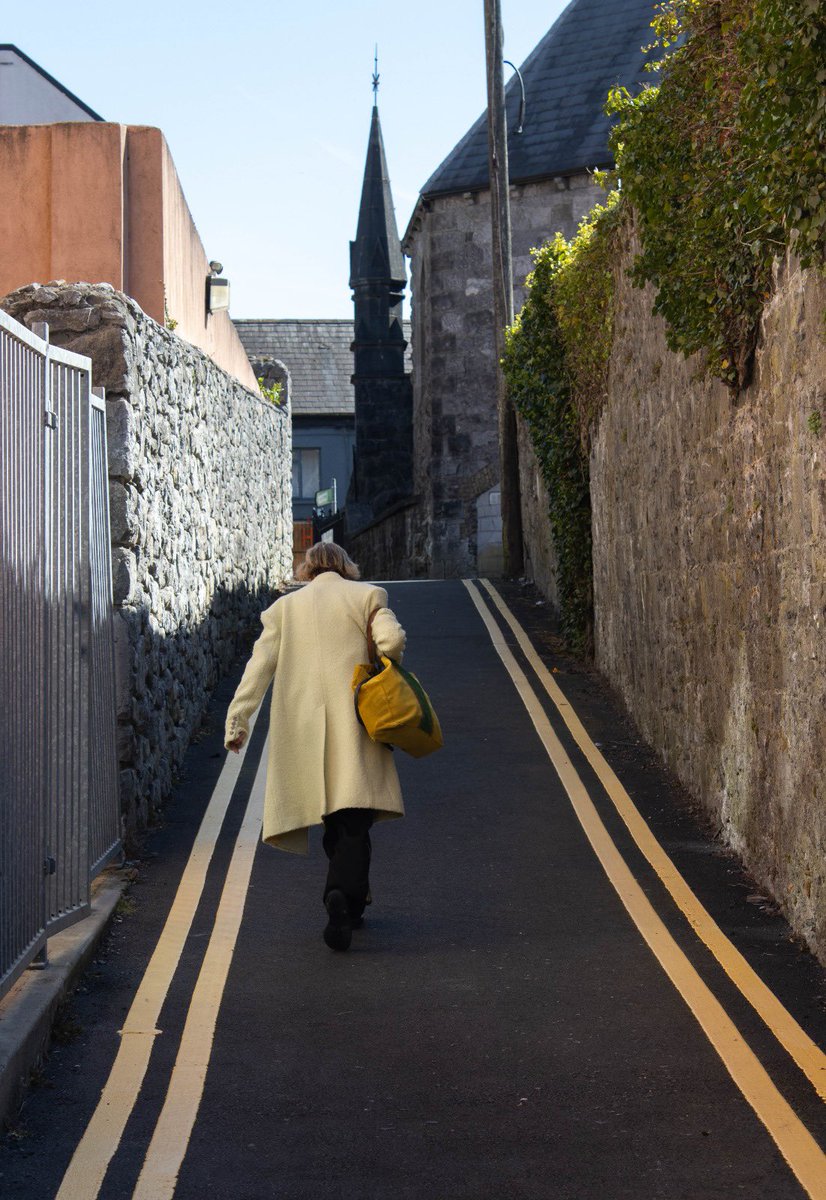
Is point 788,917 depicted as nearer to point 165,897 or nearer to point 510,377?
point 165,897

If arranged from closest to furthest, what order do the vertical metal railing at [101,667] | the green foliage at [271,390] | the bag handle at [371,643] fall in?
the bag handle at [371,643] < the vertical metal railing at [101,667] < the green foliage at [271,390]

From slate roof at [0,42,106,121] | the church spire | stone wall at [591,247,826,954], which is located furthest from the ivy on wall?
the church spire

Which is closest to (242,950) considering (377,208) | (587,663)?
(587,663)

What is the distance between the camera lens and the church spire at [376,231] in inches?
1881

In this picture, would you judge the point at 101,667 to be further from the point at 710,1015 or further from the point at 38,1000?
the point at 710,1015

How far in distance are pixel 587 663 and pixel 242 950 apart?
334 inches

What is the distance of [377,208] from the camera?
159 feet

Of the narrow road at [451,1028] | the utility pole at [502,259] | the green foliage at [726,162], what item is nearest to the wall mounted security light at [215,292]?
the green foliage at [726,162]

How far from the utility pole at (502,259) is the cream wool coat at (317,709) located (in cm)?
1715

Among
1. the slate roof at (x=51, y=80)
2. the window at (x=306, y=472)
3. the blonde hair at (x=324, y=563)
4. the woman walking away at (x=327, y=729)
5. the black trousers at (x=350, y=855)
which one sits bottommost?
the black trousers at (x=350, y=855)

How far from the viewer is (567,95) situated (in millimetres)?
33469

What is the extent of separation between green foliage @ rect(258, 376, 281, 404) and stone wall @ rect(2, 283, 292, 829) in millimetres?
7076

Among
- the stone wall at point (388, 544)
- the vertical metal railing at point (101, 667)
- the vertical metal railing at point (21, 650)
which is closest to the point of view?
the vertical metal railing at point (21, 650)

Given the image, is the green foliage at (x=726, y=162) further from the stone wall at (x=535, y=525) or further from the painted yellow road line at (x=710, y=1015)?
the stone wall at (x=535, y=525)
